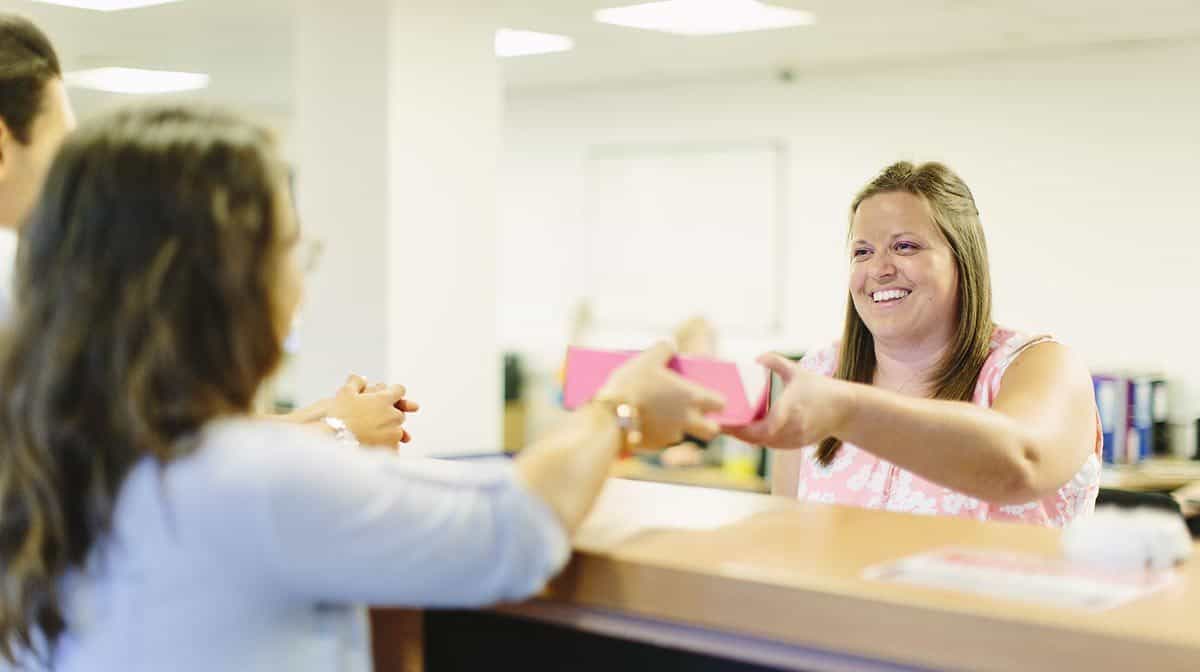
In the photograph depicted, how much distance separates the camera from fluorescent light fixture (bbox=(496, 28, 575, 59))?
571 centimetres

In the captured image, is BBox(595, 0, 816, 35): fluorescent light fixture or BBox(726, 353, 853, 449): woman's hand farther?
BBox(595, 0, 816, 35): fluorescent light fixture

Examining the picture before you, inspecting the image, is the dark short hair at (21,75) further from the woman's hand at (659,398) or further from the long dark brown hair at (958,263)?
the long dark brown hair at (958,263)

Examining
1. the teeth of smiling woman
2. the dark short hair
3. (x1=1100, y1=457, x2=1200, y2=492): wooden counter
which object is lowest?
(x1=1100, y1=457, x2=1200, y2=492): wooden counter

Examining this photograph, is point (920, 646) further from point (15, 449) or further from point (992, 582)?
point (15, 449)

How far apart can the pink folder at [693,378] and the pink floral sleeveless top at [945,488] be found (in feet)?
1.86

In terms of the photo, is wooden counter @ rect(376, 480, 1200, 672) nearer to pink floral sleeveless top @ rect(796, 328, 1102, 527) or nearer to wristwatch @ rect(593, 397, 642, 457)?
wristwatch @ rect(593, 397, 642, 457)

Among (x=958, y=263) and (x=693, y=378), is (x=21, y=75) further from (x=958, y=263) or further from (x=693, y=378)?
(x=958, y=263)

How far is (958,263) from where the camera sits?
7.04 feet

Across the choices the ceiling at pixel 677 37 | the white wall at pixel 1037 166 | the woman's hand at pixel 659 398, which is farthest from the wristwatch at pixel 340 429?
the white wall at pixel 1037 166

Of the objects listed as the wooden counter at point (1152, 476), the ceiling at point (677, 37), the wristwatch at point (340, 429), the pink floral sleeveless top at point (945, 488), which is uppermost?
the ceiling at point (677, 37)

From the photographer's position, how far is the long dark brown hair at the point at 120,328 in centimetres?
105

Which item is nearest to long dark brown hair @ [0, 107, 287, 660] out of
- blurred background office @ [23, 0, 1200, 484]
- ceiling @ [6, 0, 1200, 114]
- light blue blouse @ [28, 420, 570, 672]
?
light blue blouse @ [28, 420, 570, 672]

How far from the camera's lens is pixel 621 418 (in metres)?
1.25

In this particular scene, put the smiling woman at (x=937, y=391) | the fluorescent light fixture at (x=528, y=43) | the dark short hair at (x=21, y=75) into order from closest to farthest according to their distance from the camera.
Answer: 1. the smiling woman at (x=937, y=391)
2. the dark short hair at (x=21, y=75)
3. the fluorescent light fixture at (x=528, y=43)
